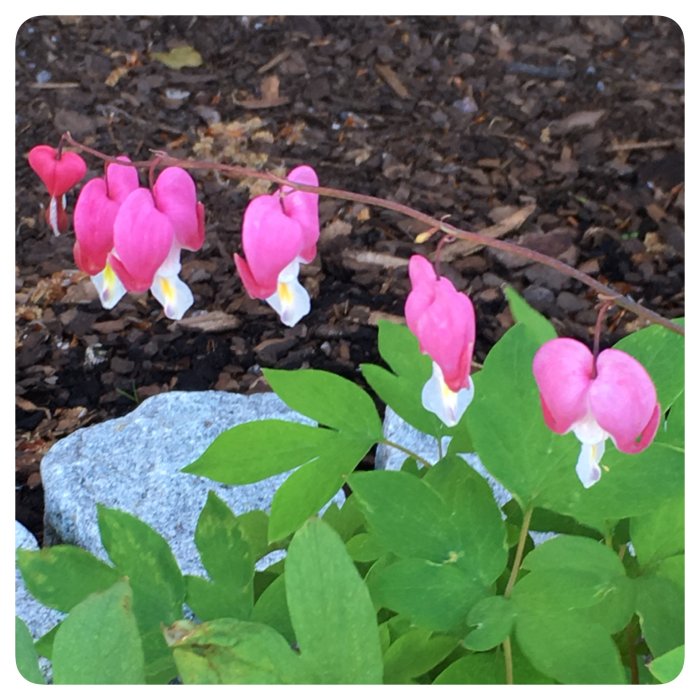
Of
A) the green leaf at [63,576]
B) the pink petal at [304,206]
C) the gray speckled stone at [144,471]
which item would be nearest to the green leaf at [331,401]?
the pink petal at [304,206]

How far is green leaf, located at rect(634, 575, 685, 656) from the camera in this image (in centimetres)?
76

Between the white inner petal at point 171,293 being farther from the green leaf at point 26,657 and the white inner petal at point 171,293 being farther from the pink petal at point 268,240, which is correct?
the green leaf at point 26,657

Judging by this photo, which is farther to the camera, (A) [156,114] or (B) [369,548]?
(A) [156,114]

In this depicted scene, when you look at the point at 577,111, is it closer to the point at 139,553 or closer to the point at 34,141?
the point at 34,141

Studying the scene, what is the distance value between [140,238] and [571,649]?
1.75ft

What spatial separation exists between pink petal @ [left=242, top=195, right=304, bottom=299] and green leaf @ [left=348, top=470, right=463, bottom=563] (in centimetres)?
23

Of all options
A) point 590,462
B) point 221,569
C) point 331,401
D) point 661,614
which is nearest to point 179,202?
point 331,401

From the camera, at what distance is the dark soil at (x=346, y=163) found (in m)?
1.15

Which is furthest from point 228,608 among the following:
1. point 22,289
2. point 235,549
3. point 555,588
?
point 22,289

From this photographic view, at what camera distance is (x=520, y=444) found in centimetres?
80

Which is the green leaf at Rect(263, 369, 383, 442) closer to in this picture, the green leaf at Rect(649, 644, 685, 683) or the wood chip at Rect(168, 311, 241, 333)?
the green leaf at Rect(649, 644, 685, 683)

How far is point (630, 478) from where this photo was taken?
788 millimetres

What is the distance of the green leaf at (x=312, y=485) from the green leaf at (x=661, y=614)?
288mm

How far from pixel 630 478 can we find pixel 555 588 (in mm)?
128
